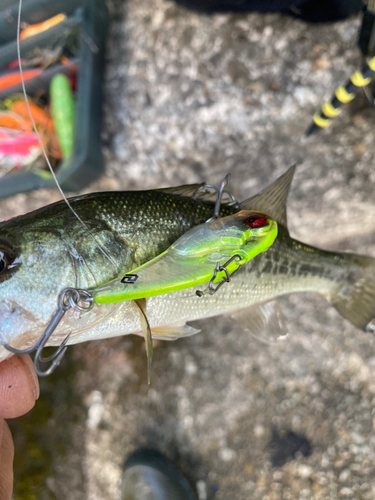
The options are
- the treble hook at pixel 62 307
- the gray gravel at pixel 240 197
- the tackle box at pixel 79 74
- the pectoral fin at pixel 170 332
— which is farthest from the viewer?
the tackle box at pixel 79 74

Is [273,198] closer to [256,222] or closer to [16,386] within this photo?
[256,222]

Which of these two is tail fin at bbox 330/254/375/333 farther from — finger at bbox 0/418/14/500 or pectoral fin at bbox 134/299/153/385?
finger at bbox 0/418/14/500

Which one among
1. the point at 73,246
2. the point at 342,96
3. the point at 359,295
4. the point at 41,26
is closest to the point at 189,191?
the point at 73,246

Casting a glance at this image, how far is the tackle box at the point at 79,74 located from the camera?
183 centimetres

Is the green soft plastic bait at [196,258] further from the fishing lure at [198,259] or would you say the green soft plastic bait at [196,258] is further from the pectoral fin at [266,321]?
the pectoral fin at [266,321]

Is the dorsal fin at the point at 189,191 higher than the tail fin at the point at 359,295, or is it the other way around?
the dorsal fin at the point at 189,191

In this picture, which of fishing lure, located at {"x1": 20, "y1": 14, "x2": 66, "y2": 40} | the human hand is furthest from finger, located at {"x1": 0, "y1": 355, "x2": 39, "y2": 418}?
fishing lure, located at {"x1": 20, "y1": 14, "x2": 66, "y2": 40}

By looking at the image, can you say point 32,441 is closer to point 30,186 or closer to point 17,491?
point 17,491

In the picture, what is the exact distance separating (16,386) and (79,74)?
5.55 feet

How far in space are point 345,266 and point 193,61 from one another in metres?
1.38

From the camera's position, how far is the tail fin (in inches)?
53.7

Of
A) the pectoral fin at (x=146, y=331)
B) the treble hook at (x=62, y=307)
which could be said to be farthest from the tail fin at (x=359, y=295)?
the treble hook at (x=62, y=307)

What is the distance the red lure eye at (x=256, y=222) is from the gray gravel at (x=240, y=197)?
3.35 ft

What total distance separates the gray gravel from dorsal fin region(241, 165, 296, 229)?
685mm
